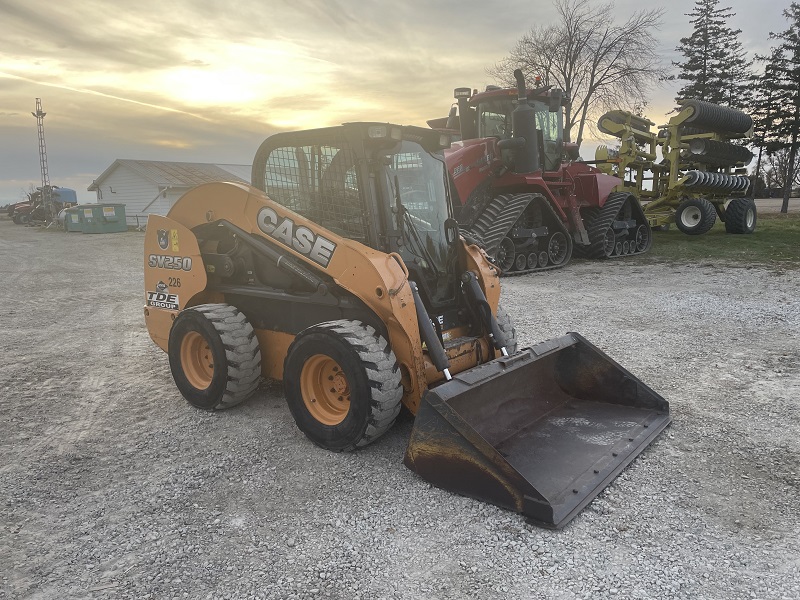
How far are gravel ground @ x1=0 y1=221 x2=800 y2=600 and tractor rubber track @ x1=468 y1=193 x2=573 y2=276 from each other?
4.98 meters

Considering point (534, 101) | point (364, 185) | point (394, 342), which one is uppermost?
point (534, 101)

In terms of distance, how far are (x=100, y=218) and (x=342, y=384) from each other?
32.0 m

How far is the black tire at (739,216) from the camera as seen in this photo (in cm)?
1788

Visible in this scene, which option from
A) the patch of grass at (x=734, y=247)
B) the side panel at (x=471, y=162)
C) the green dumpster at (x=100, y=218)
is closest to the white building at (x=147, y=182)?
the green dumpster at (x=100, y=218)

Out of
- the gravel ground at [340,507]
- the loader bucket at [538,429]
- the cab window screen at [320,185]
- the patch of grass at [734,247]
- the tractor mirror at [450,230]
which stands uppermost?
the cab window screen at [320,185]

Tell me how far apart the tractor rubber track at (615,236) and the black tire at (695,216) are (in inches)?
100

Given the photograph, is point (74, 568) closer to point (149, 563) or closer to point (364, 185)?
point (149, 563)

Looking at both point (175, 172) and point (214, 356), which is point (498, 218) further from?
point (175, 172)

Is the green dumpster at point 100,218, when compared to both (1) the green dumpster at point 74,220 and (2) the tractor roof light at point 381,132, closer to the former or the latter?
(1) the green dumpster at point 74,220

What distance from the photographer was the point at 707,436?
166 inches

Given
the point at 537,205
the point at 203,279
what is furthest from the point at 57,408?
the point at 537,205

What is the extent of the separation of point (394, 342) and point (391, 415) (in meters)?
0.48

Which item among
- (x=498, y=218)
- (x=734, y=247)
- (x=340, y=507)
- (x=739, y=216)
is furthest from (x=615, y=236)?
(x=340, y=507)

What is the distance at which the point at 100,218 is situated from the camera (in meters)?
31.8
